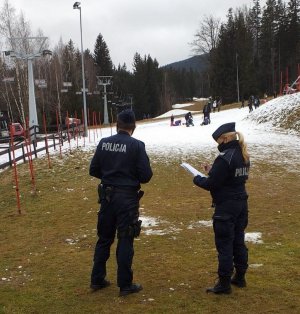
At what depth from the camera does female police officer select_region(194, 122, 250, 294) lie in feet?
16.7

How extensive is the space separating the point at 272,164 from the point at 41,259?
12524mm

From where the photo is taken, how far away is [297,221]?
9.14 meters

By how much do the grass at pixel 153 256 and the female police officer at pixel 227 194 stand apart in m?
0.37

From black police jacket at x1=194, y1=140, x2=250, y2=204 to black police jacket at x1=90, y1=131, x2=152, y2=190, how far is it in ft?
2.33

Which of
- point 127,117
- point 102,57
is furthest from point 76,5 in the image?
point 102,57

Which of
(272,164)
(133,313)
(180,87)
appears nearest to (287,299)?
(133,313)

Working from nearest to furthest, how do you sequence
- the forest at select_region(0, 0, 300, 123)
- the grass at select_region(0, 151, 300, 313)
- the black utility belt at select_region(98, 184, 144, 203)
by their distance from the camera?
the grass at select_region(0, 151, 300, 313) < the black utility belt at select_region(98, 184, 144, 203) < the forest at select_region(0, 0, 300, 123)

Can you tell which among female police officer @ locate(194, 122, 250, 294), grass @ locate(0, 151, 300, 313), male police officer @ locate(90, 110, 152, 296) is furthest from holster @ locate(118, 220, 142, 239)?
female police officer @ locate(194, 122, 250, 294)

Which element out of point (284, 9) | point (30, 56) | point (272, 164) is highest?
point (284, 9)

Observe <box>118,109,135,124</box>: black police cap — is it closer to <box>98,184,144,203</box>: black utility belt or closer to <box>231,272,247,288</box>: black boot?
<box>98,184,144,203</box>: black utility belt

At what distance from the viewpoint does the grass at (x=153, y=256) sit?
5012 mm

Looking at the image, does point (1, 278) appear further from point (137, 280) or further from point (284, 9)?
point (284, 9)

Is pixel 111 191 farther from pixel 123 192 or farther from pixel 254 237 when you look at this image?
pixel 254 237

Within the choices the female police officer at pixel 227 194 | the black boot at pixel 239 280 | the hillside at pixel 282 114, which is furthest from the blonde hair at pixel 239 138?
the hillside at pixel 282 114
